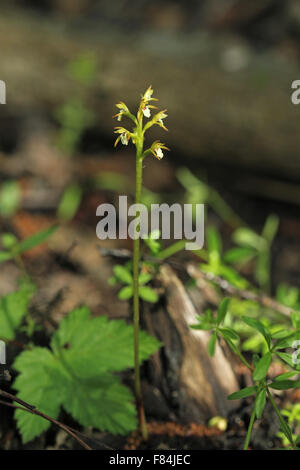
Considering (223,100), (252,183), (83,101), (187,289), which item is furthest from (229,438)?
(83,101)

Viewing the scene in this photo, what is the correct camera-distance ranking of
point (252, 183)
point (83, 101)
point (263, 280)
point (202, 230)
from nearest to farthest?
point (263, 280), point (202, 230), point (252, 183), point (83, 101)

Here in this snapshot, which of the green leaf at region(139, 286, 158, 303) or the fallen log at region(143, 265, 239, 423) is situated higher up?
the green leaf at region(139, 286, 158, 303)

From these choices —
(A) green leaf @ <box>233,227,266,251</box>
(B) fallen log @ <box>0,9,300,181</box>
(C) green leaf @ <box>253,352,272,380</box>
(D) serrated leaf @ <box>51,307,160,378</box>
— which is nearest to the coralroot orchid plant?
(D) serrated leaf @ <box>51,307,160,378</box>

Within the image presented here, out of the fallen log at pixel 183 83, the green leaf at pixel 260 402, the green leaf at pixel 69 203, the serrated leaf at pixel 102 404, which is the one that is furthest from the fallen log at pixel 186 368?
the fallen log at pixel 183 83

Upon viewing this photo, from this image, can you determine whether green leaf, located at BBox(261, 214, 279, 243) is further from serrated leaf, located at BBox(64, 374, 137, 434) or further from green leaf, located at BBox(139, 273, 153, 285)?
serrated leaf, located at BBox(64, 374, 137, 434)

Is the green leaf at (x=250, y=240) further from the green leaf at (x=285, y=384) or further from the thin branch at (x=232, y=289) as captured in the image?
the green leaf at (x=285, y=384)

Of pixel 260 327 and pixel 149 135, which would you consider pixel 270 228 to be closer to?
pixel 149 135

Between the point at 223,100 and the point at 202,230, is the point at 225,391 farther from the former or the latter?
the point at 223,100
